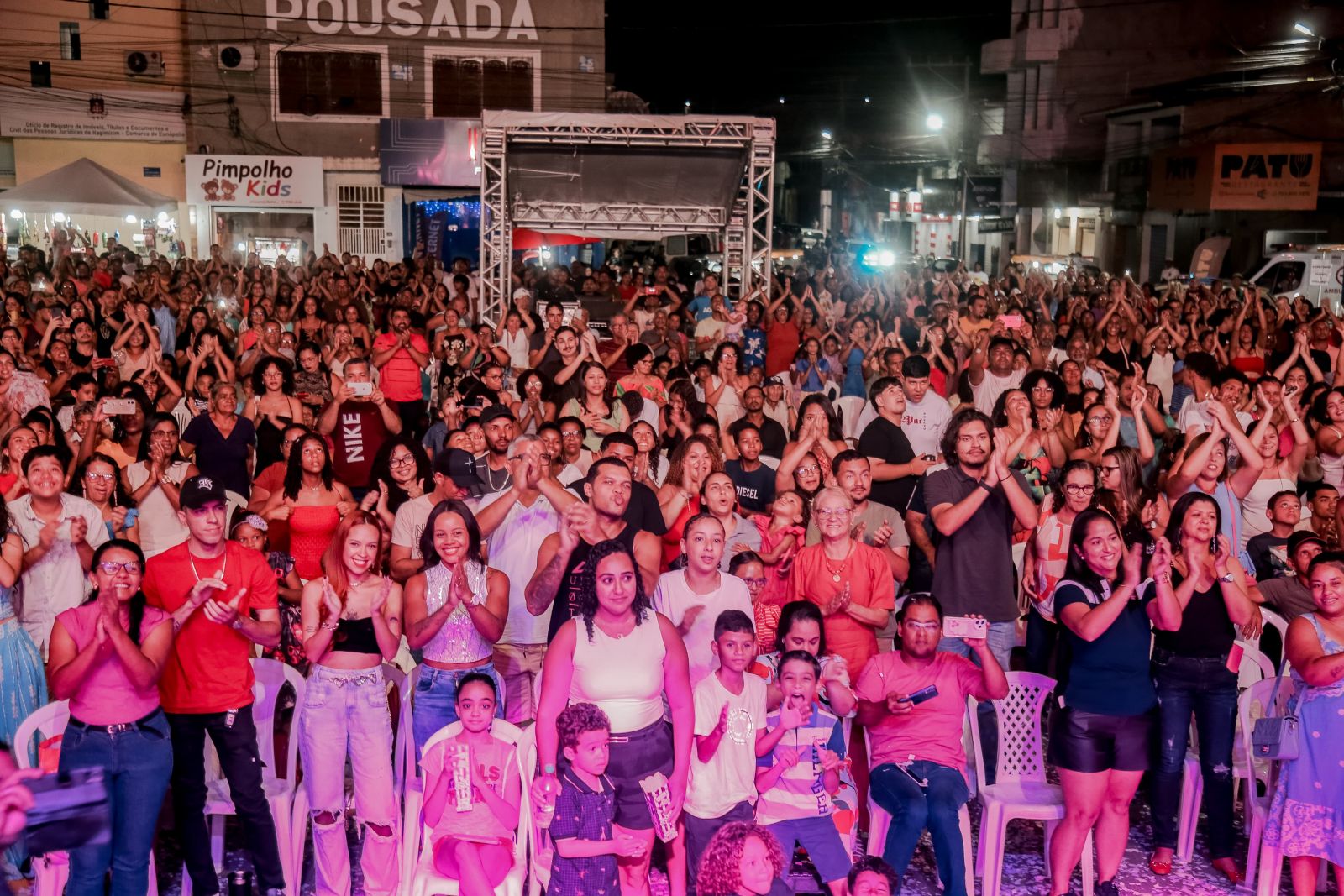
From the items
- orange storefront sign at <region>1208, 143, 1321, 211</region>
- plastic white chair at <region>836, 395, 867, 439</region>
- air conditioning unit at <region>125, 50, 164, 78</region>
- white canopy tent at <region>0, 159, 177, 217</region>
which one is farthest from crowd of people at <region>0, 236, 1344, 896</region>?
air conditioning unit at <region>125, 50, 164, 78</region>

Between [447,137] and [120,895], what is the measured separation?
25.7m

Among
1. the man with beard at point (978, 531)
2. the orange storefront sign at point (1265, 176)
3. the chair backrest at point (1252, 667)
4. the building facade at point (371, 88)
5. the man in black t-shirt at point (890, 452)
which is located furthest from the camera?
the building facade at point (371, 88)

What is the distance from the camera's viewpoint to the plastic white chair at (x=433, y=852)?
14.8ft

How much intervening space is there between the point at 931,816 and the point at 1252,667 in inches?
80.3

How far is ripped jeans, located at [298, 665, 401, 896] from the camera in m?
4.78

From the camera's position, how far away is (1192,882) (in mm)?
5168

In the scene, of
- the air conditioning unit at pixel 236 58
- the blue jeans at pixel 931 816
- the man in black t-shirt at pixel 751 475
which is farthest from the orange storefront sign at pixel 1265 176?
the blue jeans at pixel 931 816

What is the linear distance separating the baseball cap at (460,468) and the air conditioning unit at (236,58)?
2589 cm

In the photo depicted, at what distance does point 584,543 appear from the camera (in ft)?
16.8

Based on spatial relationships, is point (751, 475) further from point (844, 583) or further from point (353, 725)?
point (353, 725)

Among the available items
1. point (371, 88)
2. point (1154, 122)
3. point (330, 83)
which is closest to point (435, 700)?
point (371, 88)

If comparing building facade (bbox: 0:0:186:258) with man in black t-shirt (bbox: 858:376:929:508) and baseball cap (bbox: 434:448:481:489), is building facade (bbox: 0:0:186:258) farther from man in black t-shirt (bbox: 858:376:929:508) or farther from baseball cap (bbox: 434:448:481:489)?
man in black t-shirt (bbox: 858:376:929:508)

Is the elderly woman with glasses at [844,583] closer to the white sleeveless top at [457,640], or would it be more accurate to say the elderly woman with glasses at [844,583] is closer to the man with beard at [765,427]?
the white sleeveless top at [457,640]

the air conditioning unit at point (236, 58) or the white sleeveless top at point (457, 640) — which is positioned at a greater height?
the air conditioning unit at point (236, 58)
